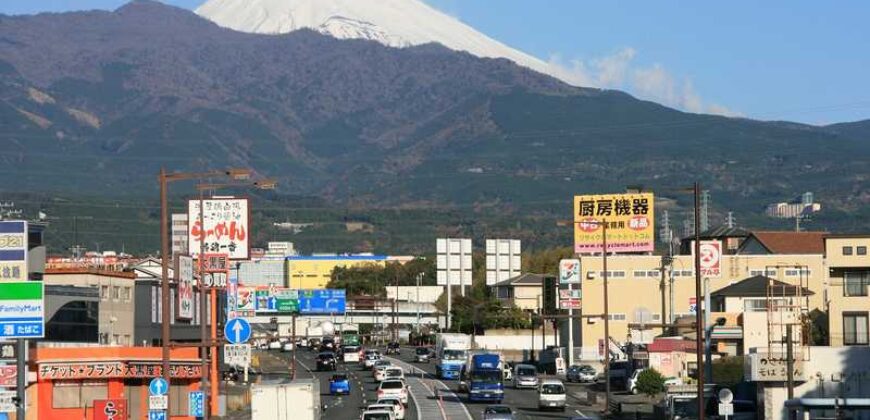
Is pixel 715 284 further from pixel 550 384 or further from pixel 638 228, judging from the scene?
pixel 550 384

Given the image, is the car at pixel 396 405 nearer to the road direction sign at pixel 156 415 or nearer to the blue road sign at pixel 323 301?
the road direction sign at pixel 156 415

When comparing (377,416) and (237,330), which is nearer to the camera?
(377,416)

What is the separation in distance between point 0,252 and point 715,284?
87976 millimetres

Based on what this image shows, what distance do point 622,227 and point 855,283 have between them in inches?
2023

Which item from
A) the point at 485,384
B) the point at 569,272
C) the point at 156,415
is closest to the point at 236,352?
the point at 485,384

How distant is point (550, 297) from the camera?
148m

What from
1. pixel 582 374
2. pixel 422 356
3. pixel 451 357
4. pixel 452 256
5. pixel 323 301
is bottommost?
pixel 422 356

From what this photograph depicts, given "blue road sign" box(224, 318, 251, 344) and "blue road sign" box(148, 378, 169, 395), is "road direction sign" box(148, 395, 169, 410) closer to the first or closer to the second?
"blue road sign" box(148, 378, 169, 395)

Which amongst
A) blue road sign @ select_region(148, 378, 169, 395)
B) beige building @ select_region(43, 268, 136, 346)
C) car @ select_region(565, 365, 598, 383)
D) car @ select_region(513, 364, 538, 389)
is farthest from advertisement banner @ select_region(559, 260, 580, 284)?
blue road sign @ select_region(148, 378, 169, 395)

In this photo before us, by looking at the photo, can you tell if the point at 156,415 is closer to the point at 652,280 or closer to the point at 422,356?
the point at 652,280

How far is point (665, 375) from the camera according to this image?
109m

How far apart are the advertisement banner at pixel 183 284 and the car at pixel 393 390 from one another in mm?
11496

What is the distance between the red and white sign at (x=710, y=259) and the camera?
433 feet

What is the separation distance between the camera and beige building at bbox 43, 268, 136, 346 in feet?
352
